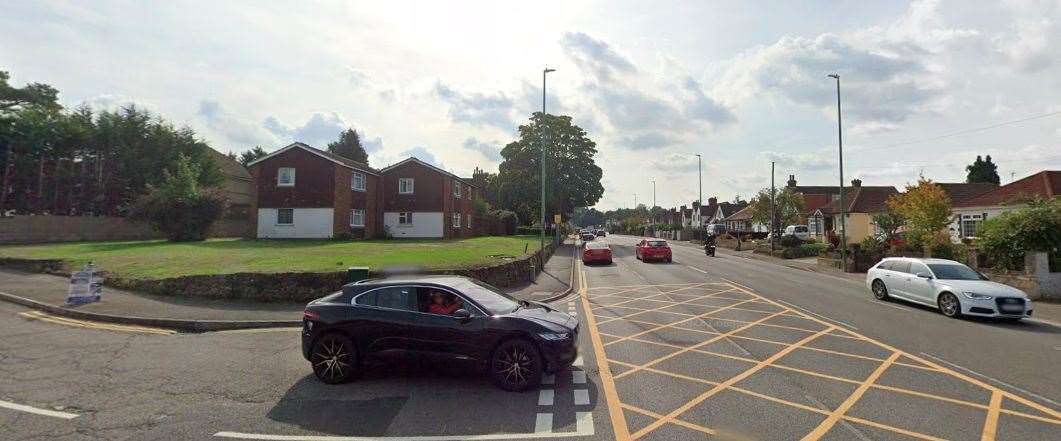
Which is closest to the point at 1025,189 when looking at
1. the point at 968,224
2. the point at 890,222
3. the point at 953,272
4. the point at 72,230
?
the point at 968,224

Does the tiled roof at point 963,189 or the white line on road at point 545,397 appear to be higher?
the tiled roof at point 963,189

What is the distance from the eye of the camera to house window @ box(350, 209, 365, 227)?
3528cm

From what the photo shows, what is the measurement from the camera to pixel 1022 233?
52.3 ft

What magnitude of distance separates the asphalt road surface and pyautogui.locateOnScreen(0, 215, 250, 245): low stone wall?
25388 millimetres

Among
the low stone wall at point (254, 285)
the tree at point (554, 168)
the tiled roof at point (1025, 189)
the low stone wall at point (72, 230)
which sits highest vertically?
the tree at point (554, 168)

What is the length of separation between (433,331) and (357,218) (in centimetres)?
3133

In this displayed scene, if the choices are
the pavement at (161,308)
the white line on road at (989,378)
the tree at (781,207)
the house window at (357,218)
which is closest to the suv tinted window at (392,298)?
the pavement at (161,308)

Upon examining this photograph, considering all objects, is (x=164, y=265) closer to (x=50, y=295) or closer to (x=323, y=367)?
(x=50, y=295)

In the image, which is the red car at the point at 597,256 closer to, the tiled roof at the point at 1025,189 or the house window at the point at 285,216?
the house window at the point at 285,216

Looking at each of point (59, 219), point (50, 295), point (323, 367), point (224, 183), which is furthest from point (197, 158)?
point (323, 367)

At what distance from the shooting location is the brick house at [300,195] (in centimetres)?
3297

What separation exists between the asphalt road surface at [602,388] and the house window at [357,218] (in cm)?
2460

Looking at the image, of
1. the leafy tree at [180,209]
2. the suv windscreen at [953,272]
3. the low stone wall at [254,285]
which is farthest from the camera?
the leafy tree at [180,209]

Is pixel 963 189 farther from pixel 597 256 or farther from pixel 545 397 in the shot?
pixel 545 397
